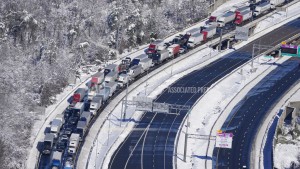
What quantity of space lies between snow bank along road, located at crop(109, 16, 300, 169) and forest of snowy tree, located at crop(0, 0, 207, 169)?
15.4 meters

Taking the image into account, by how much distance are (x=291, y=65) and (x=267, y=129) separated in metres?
33.2

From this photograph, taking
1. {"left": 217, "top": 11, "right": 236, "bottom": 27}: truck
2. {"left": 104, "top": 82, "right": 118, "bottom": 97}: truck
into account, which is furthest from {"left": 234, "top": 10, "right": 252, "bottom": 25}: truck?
{"left": 104, "top": 82, "right": 118, "bottom": 97}: truck

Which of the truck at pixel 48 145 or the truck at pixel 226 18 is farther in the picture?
the truck at pixel 226 18

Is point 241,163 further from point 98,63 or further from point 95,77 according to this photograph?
point 98,63

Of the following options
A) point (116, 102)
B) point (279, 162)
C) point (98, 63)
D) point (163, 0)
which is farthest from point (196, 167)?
point (163, 0)

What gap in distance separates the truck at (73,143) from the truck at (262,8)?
77.6 meters

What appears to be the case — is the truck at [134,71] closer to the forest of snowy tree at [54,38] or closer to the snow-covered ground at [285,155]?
the forest of snowy tree at [54,38]

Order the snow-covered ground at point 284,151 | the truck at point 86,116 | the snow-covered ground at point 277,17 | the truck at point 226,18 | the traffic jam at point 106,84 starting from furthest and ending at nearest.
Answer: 1. the snow-covered ground at point 277,17
2. the truck at point 226,18
3. the snow-covered ground at point 284,151
4. the truck at point 86,116
5. the traffic jam at point 106,84

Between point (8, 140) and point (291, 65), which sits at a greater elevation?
point (291, 65)

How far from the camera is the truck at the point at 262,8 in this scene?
166m

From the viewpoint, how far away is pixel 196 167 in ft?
331

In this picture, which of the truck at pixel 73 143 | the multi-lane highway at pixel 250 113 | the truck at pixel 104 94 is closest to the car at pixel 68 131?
the truck at pixel 73 143

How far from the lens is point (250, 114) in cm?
11988

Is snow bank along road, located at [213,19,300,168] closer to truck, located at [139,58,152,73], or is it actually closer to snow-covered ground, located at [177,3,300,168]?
snow-covered ground, located at [177,3,300,168]
